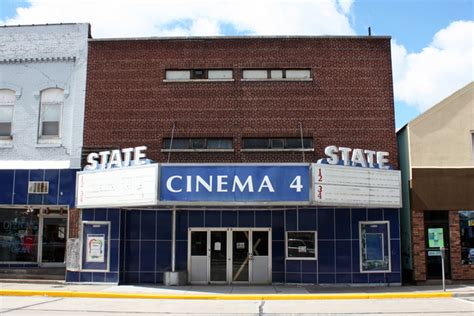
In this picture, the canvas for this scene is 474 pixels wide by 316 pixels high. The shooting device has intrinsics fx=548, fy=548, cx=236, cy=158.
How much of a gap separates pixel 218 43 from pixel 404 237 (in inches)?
431

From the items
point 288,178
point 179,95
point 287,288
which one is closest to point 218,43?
point 179,95

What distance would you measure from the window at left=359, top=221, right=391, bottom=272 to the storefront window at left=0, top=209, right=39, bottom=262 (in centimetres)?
1359

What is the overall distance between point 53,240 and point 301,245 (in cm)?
1055

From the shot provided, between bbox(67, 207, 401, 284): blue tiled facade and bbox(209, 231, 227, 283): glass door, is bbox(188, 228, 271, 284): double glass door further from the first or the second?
bbox(67, 207, 401, 284): blue tiled facade

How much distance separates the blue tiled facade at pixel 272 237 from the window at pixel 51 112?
13.2 ft

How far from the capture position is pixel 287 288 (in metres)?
20.0

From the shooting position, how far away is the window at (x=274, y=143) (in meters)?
21.9

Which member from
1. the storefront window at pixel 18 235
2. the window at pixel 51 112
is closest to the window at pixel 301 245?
the window at pixel 51 112

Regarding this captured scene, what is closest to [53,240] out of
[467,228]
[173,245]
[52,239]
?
[52,239]

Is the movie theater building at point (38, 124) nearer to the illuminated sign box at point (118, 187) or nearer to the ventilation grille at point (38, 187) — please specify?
the ventilation grille at point (38, 187)

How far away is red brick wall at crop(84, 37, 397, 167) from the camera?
21906 millimetres

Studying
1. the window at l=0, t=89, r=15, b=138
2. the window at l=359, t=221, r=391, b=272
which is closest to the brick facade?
the window at l=359, t=221, r=391, b=272

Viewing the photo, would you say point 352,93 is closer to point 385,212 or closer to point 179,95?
point 385,212

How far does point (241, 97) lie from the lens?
875 inches
